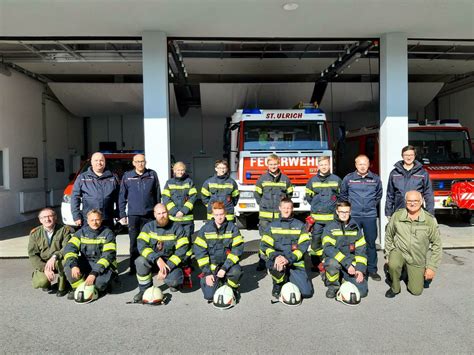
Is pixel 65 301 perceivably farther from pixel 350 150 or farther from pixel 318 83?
pixel 318 83

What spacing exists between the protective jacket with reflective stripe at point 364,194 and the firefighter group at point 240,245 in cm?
1

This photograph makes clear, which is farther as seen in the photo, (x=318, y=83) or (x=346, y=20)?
(x=318, y=83)

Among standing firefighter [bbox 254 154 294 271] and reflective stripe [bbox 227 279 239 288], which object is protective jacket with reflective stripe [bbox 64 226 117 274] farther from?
standing firefighter [bbox 254 154 294 271]

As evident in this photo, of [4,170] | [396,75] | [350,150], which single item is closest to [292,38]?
[396,75]

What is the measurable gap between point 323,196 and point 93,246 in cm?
301

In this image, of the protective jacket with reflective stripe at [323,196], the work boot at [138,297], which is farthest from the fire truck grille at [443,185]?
the work boot at [138,297]

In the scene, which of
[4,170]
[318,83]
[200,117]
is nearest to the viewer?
[4,170]

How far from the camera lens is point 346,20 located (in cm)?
614

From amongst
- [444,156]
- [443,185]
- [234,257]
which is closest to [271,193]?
[234,257]

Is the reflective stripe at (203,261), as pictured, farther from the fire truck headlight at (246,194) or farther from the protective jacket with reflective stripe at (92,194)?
the fire truck headlight at (246,194)

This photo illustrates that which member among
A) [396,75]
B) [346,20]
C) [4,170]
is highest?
[346,20]

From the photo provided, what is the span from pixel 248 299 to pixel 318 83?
9.25 metres

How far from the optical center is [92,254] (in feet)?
14.6

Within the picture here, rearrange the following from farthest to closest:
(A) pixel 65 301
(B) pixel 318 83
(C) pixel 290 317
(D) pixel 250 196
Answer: (B) pixel 318 83, (D) pixel 250 196, (A) pixel 65 301, (C) pixel 290 317
